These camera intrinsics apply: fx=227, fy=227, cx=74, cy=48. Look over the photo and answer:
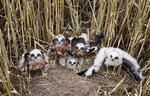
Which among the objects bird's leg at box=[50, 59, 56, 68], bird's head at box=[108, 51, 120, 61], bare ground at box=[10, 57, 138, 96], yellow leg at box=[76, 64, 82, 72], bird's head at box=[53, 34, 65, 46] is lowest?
bare ground at box=[10, 57, 138, 96]

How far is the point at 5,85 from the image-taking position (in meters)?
2.32

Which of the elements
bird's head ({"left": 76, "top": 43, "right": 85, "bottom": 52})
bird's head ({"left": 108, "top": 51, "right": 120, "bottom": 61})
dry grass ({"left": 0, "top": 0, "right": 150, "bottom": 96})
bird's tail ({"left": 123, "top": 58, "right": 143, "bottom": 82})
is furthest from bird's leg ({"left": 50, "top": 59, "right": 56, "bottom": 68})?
bird's tail ({"left": 123, "top": 58, "right": 143, "bottom": 82})

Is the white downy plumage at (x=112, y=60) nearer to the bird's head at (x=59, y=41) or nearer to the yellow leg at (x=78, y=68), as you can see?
the yellow leg at (x=78, y=68)

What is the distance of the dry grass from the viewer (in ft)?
9.04

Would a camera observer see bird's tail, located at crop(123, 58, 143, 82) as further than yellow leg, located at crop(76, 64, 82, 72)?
No

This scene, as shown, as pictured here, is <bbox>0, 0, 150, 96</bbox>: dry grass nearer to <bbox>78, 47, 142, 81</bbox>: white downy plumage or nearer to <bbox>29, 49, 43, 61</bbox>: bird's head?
<bbox>78, 47, 142, 81</bbox>: white downy plumage

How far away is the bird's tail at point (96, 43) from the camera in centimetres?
298

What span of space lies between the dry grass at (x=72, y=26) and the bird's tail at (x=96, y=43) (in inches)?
3.0

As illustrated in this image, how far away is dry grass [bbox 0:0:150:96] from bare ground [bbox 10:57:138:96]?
81mm

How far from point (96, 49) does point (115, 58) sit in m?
0.33

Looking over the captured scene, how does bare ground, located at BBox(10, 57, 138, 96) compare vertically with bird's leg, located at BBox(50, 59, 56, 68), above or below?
below

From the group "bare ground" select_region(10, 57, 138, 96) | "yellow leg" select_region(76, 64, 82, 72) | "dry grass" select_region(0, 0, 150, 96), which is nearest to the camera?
"bare ground" select_region(10, 57, 138, 96)

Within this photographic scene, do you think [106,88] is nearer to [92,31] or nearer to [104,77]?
[104,77]

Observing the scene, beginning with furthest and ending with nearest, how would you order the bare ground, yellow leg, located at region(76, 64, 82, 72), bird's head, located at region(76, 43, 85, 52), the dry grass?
yellow leg, located at region(76, 64, 82, 72) → bird's head, located at region(76, 43, 85, 52) → the dry grass → the bare ground
